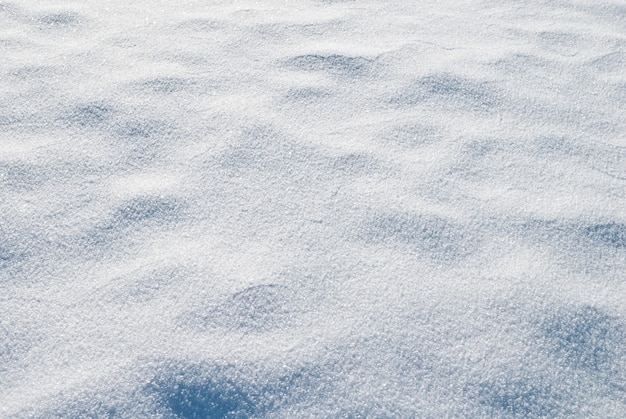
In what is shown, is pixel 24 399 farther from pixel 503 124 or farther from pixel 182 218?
pixel 503 124

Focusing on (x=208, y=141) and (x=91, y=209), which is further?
(x=208, y=141)

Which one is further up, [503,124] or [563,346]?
[503,124]

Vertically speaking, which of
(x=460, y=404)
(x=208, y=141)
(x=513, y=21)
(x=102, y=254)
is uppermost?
(x=513, y=21)

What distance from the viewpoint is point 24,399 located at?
89 centimetres

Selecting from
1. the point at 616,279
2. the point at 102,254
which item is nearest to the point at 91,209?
the point at 102,254

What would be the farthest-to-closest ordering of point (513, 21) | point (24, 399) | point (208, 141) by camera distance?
point (513, 21) → point (208, 141) → point (24, 399)

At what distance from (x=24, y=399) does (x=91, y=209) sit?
1.31ft

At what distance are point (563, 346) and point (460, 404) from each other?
0.22 metres

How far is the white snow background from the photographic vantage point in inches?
36.8

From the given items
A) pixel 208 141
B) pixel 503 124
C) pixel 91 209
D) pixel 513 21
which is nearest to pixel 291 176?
pixel 208 141

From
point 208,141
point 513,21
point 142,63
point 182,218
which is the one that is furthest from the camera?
point 513,21

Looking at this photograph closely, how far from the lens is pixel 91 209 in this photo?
117 cm

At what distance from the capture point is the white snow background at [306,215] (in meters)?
0.93

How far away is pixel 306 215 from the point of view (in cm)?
119
